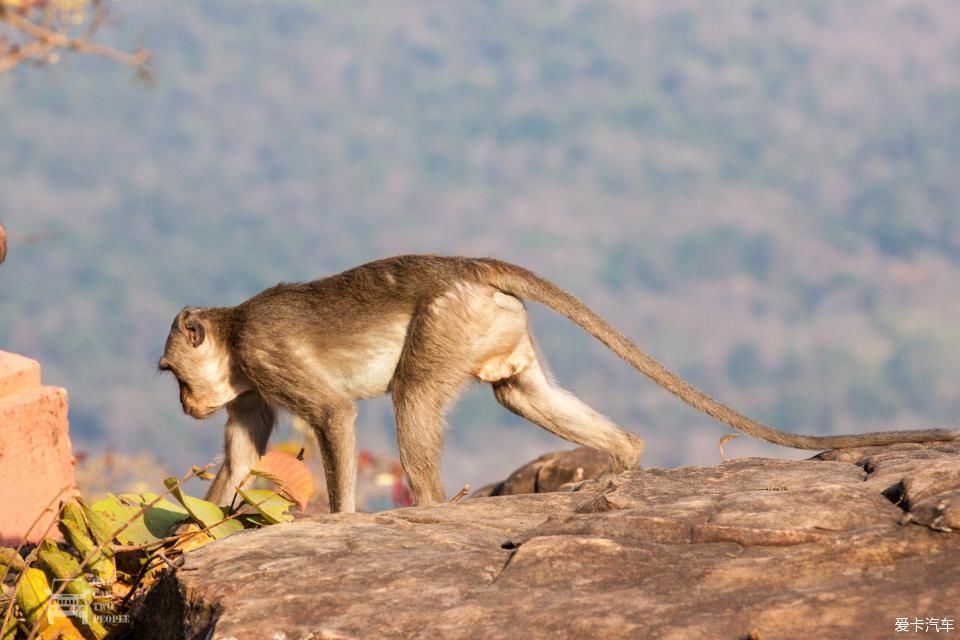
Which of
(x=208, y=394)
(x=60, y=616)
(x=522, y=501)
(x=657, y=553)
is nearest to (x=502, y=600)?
(x=657, y=553)

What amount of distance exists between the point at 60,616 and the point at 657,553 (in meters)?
2.13

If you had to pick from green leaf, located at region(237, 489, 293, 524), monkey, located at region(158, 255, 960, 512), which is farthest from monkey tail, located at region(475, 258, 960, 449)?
green leaf, located at region(237, 489, 293, 524)

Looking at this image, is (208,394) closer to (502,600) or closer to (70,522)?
(70,522)

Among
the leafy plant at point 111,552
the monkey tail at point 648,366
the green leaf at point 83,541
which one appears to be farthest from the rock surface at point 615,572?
the monkey tail at point 648,366

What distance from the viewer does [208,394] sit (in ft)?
20.4

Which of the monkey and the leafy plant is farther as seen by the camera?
Answer: the monkey

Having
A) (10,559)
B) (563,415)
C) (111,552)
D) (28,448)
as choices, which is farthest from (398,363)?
(10,559)

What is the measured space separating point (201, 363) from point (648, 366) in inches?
91.4

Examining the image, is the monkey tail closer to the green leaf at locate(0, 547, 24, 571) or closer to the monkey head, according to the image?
the monkey head

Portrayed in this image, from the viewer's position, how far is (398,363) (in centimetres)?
571

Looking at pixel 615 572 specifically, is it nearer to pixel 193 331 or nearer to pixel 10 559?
pixel 10 559

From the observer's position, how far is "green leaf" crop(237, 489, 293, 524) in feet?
15.3

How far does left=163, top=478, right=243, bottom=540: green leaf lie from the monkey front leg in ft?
3.23

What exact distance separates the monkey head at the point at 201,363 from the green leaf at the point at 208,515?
131 centimetres
